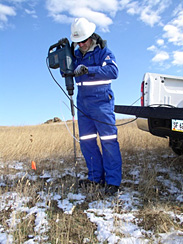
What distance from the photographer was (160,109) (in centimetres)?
303

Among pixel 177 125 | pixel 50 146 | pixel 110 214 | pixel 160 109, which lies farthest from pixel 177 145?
pixel 50 146

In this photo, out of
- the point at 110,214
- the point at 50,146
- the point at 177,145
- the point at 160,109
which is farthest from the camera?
the point at 50,146

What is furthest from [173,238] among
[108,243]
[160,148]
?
[160,148]

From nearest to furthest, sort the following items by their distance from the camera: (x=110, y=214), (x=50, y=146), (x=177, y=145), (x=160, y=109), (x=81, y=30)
Result: (x=110, y=214)
(x=160, y=109)
(x=81, y=30)
(x=177, y=145)
(x=50, y=146)

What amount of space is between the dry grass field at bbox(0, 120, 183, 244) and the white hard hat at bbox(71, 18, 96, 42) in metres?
1.99

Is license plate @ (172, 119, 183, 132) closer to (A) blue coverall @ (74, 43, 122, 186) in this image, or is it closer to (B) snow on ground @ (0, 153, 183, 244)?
(A) blue coverall @ (74, 43, 122, 186)

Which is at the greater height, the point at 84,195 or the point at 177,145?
the point at 177,145

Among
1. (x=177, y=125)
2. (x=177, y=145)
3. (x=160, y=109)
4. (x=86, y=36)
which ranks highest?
(x=86, y=36)

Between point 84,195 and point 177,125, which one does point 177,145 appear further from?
point 84,195

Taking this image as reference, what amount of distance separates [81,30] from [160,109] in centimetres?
149

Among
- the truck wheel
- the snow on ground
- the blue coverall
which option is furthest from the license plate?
the truck wheel

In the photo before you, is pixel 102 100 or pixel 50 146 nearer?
pixel 102 100

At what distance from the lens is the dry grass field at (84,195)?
2.24 meters

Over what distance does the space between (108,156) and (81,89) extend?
3.37 ft
